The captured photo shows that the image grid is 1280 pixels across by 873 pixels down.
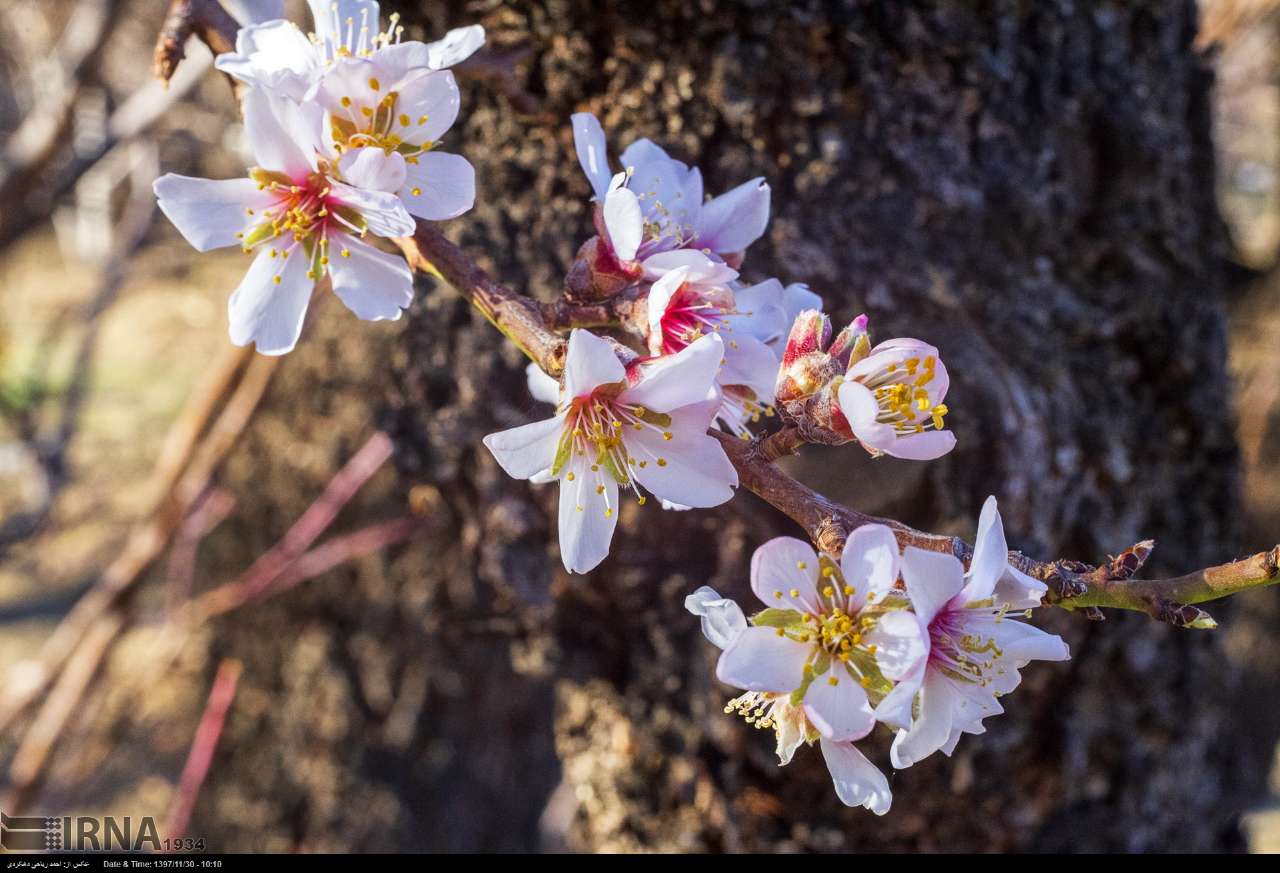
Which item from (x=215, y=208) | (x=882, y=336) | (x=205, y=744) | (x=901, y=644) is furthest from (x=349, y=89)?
(x=205, y=744)

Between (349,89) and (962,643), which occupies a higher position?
(349,89)

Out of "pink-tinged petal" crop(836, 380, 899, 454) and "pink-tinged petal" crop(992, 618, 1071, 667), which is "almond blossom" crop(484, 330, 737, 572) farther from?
"pink-tinged petal" crop(992, 618, 1071, 667)

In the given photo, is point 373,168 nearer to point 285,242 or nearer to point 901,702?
point 285,242

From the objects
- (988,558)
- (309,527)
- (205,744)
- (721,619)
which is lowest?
(205,744)

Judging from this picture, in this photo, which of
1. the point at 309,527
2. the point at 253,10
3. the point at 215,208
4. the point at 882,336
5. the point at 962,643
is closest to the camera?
the point at 962,643

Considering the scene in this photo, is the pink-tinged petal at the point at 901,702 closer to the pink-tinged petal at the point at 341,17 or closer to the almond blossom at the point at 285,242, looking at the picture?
the almond blossom at the point at 285,242

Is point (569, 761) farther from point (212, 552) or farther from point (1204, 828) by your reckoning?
point (212, 552)

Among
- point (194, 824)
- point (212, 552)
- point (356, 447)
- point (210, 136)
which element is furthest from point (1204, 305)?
point (210, 136)
